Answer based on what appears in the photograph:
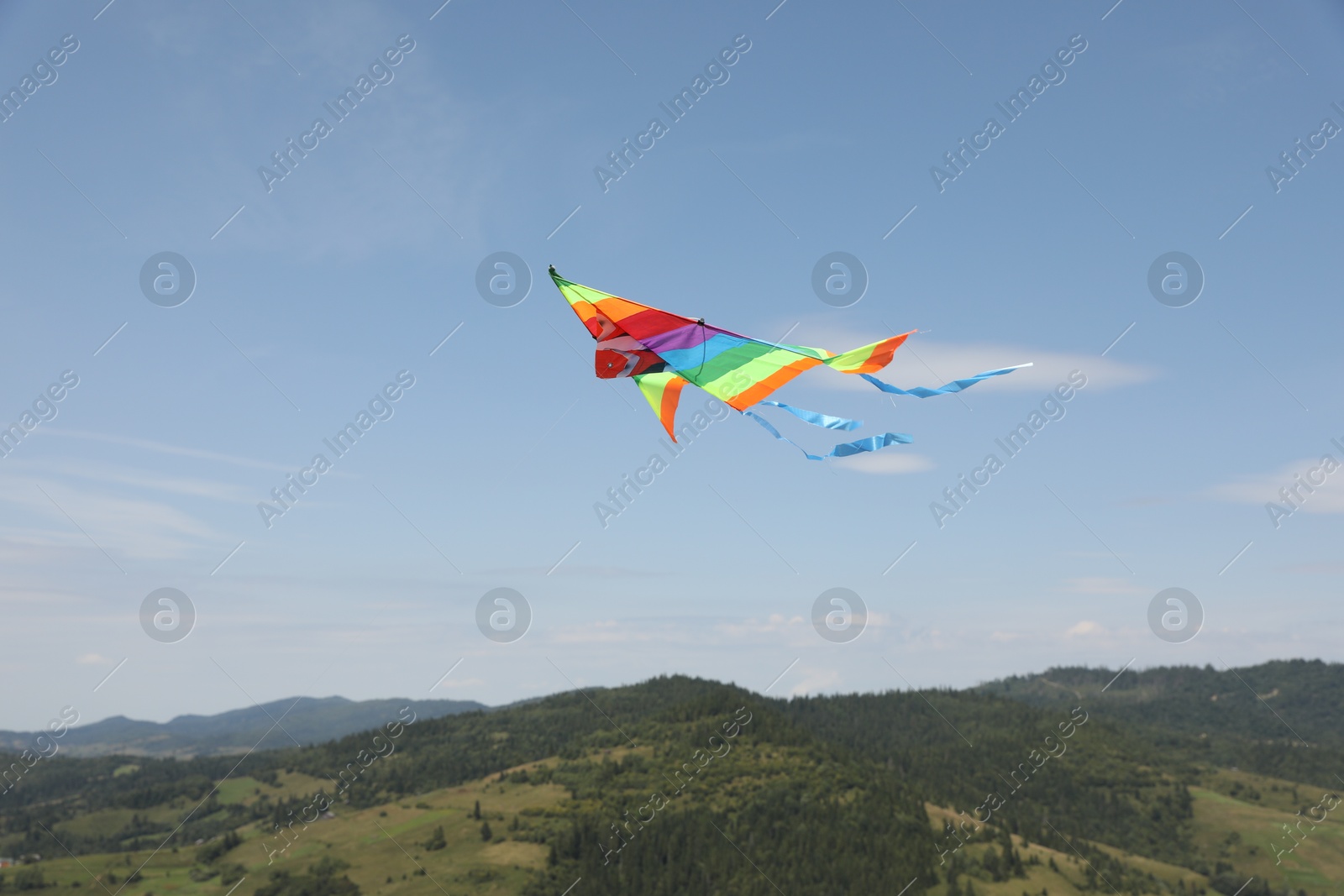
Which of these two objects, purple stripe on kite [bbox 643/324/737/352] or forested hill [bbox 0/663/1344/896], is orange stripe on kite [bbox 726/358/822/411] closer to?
purple stripe on kite [bbox 643/324/737/352]

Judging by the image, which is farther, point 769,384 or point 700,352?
point 700,352

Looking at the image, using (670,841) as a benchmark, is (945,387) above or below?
above

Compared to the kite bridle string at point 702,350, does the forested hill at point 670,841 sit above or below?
below

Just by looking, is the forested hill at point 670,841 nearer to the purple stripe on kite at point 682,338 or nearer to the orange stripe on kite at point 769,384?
the purple stripe on kite at point 682,338

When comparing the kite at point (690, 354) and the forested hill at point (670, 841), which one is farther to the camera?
the forested hill at point (670, 841)

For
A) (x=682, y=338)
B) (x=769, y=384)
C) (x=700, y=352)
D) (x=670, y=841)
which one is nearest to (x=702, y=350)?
(x=700, y=352)

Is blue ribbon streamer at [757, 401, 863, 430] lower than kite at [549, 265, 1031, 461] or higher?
lower

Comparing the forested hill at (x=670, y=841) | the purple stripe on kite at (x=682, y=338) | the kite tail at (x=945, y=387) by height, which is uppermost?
the purple stripe on kite at (x=682, y=338)

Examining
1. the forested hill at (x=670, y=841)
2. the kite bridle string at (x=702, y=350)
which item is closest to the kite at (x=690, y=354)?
the kite bridle string at (x=702, y=350)

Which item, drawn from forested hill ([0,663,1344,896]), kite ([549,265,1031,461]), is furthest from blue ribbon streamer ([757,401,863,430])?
forested hill ([0,663,1344,896])

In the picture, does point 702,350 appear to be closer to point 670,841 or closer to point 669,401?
point 669,401

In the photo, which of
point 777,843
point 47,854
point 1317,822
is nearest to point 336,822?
point 47,854

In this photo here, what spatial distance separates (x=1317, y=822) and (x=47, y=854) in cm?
28879

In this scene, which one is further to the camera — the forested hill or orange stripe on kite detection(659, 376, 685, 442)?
the forested hill
